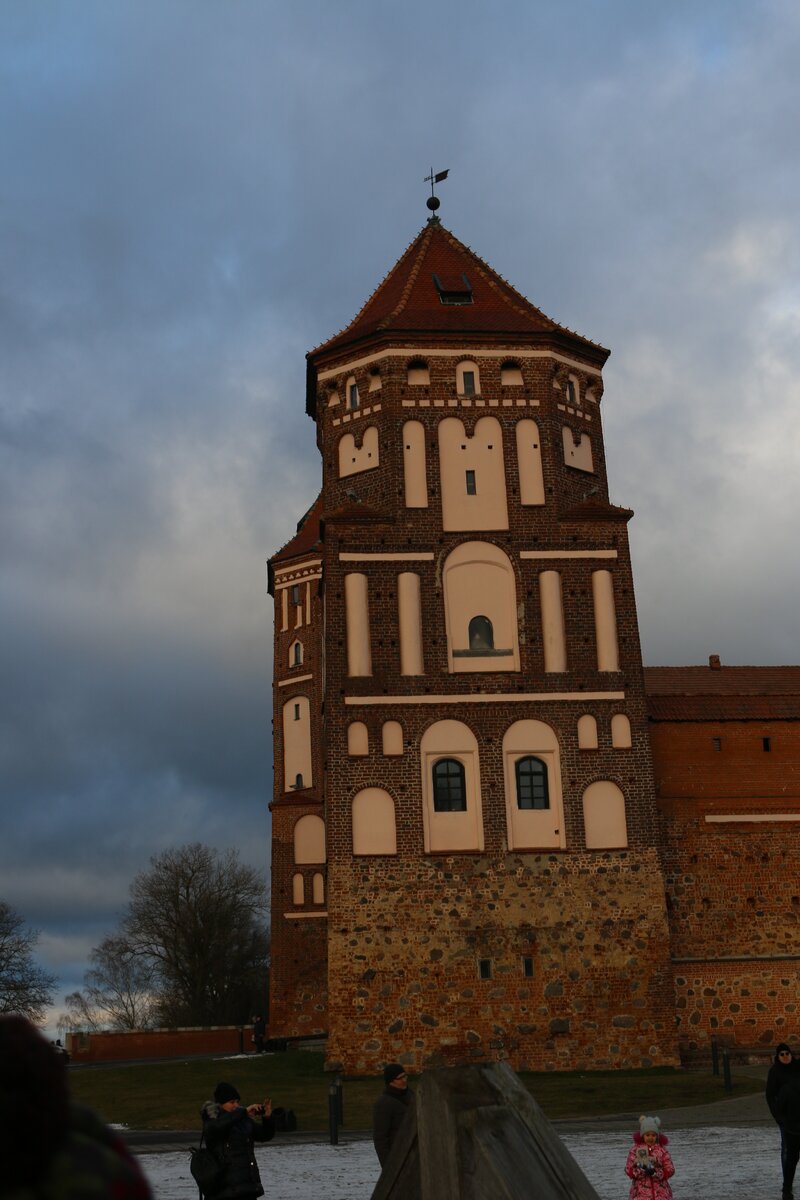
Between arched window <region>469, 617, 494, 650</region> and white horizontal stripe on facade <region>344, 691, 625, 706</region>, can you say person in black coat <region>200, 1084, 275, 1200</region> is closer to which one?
white horizontal stripe on facade <region>344, 691, 625, 706</region>

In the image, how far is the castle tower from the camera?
2683 cm

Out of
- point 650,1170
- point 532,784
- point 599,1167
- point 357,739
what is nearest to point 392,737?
point 357,739

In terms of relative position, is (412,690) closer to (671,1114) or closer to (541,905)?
(541,905)

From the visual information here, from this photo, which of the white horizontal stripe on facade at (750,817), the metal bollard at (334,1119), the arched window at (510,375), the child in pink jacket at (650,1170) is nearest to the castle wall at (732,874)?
the white horizontal stripe on facade at (750,817)

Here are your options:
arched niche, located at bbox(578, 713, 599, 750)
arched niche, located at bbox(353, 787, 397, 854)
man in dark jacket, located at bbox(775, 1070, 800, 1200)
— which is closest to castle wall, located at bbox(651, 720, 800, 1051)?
arched niche, located at bbox(578, 713, 599, 750)

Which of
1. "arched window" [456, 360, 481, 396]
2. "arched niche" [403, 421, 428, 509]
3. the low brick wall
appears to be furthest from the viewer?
the low brick wall

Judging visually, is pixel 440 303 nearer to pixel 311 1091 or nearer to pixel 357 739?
pixel 357 739

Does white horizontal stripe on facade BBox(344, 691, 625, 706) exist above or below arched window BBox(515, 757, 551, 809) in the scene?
above

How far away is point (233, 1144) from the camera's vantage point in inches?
336

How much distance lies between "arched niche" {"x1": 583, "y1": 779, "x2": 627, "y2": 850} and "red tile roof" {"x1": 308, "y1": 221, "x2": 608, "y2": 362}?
35.7 ft

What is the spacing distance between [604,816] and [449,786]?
135 inches

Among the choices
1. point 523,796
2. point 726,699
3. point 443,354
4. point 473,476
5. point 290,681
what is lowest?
point 523,796

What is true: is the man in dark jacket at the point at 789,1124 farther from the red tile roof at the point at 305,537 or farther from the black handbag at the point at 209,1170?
the red tile roof at the point at 305,537

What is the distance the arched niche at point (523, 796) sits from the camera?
27.9 meters
